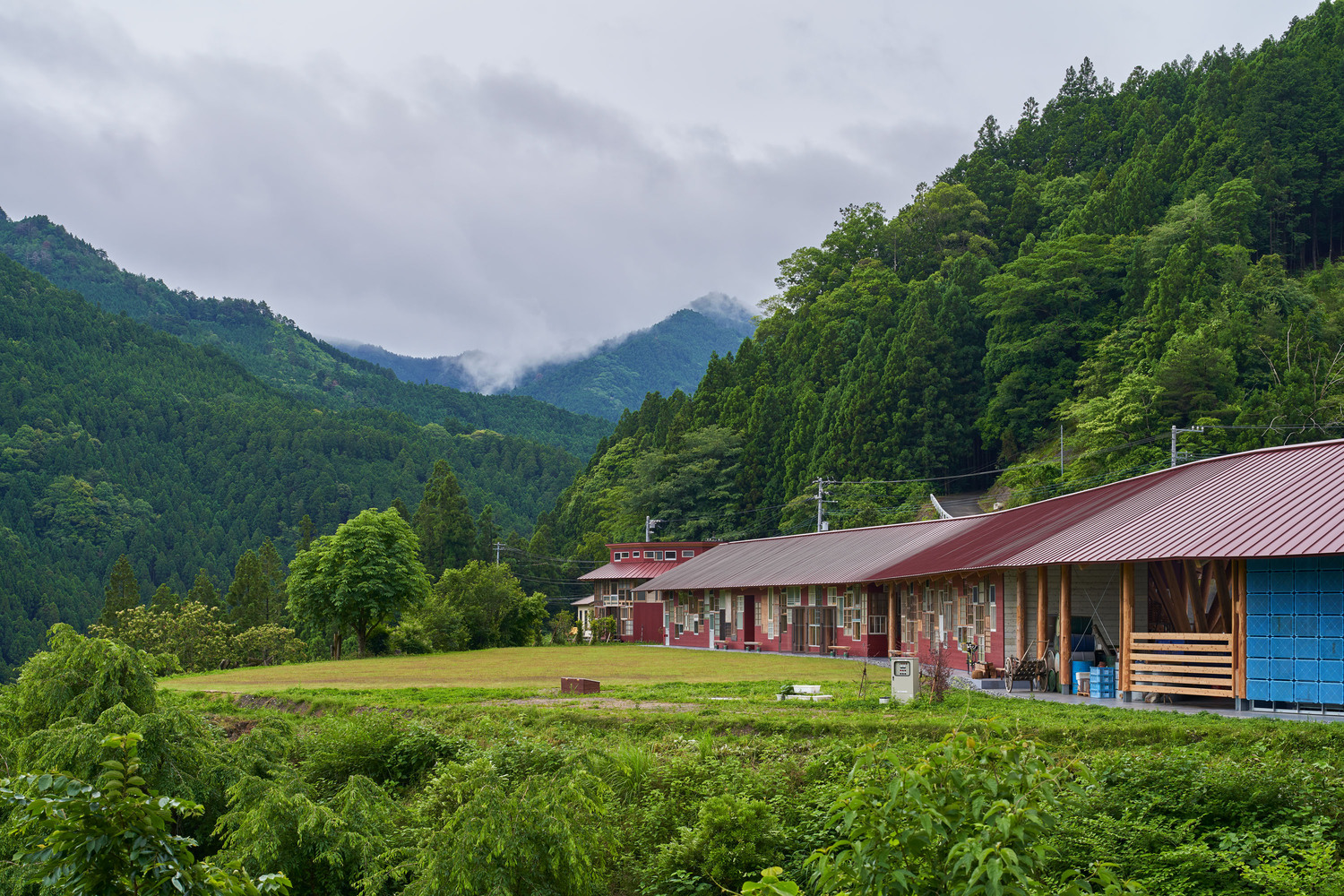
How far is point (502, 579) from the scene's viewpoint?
55.1 meters

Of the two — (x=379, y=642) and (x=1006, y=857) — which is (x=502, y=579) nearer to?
(x=379, y=642)

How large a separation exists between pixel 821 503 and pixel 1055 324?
18.4 m

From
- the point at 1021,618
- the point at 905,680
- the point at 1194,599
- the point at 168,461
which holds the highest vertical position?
the point at 168,461

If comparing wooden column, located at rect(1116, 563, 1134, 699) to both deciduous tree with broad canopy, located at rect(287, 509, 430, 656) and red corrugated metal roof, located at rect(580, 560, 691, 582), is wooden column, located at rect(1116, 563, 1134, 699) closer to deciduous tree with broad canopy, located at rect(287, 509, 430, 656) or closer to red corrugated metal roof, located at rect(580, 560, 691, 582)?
deciduous tree with broad canopy, located at rect(287, 509, 430, 656)

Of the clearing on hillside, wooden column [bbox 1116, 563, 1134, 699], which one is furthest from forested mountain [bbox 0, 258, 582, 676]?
wooden column [bbox 1116, 563, 1134, 699]

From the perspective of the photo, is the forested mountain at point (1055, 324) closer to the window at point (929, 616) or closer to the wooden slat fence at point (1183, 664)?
the window at point (929, 616)

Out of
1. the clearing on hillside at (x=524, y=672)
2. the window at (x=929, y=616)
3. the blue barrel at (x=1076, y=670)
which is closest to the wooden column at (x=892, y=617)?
the clearing on hillside at (x=524, y=672)

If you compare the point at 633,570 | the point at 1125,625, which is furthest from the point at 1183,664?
the point at 633,570

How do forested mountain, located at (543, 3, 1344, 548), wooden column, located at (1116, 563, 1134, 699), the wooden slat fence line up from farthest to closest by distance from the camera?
forested mountain, located at (543, 3, 1344, 548)
wooden column, located at (1116, 563, 1134, 699)
the wooden slat fence

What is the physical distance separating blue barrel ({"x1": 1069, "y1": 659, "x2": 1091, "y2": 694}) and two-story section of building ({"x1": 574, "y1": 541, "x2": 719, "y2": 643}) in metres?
37.0

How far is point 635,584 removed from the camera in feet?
215

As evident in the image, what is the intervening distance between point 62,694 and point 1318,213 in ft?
259

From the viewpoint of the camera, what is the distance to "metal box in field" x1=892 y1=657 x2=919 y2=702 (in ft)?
61.4

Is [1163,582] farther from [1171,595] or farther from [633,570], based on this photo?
[633,570]
